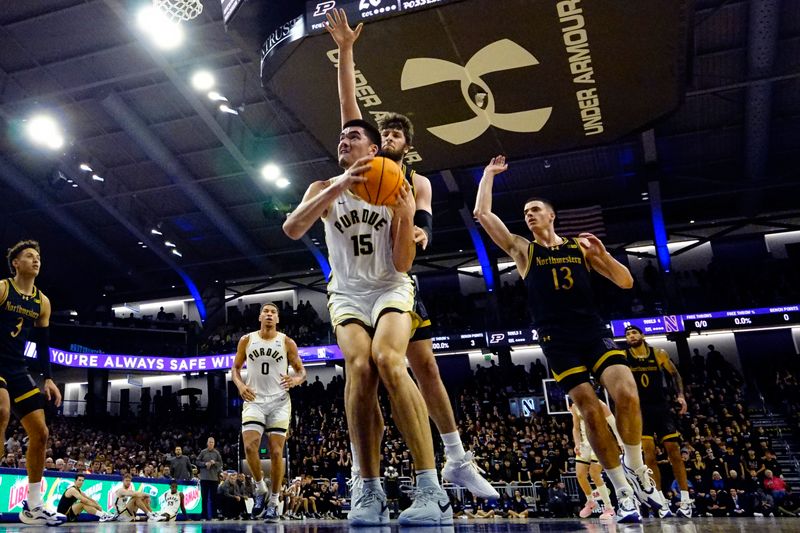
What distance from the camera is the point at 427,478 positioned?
322 centimetres

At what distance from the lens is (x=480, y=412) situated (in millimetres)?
22656

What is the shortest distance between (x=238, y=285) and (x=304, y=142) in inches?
548

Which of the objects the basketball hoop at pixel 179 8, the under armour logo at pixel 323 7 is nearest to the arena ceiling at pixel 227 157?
the basketball hoop at pixel 179 8

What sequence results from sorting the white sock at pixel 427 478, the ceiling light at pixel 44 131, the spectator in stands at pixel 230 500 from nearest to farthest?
the white sock at pixel 427 478
the spectator in stands at pixel 230 500
the ceiling light at pixel 44 131

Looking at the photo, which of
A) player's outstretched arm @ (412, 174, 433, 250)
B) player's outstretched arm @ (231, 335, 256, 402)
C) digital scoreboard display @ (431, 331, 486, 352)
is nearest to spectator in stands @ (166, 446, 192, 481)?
player's outstretched arm @ (231, 335, 256, 402)

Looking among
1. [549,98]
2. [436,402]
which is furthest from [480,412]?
[436,402]

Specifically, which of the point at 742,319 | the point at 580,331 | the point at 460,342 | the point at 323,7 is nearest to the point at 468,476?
the point at 580,331

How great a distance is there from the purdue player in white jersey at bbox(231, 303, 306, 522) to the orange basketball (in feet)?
13.4

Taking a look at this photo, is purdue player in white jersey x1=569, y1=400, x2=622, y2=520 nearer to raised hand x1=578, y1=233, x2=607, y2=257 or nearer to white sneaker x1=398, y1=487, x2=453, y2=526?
raised hand x1=578, y1=233, x2=607, y2=257

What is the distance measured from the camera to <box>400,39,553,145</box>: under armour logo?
921 cm

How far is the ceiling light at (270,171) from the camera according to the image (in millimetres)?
20531

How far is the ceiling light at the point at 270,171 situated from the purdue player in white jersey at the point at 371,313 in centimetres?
1745

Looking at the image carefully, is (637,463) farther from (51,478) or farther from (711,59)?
(711,59)

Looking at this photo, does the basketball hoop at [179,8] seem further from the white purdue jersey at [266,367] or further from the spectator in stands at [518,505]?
the spectator in stands at [518,505]
